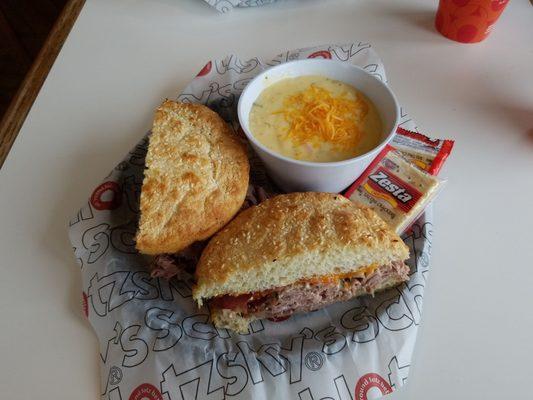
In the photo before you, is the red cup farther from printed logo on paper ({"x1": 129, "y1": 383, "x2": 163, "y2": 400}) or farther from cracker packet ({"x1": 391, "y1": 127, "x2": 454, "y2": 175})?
printed logo on paper ({"x1": 129, "y1": 383, "x2": 163, "y2": 400})

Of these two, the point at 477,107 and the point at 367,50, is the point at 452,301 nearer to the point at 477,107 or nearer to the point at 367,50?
the point at 477,107

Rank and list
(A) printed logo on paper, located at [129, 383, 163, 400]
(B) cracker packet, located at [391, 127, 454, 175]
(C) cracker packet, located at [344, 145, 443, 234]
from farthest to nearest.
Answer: (B) cracker packet, located at [391, 127, 454, 175] → (C) cracker packet, located at [344, 145, 443, 234] → (A) printed logo on paper, located at [129, 383, 163, 400]

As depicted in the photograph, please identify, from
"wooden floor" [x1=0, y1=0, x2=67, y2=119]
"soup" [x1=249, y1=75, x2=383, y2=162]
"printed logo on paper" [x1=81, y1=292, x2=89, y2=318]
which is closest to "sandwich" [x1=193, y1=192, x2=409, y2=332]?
"soup" [x1=249, y1=75, x2=383, y2=162]

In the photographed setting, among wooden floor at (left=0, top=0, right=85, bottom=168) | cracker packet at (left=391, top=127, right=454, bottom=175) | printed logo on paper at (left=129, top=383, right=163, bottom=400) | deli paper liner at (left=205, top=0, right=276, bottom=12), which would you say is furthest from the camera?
wooden floor at (left=0, top=0, right=85, bottom=168)

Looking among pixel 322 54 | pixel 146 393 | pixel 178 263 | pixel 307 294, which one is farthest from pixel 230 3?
pixel 146 393

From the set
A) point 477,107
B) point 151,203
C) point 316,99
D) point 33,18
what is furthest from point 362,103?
point 33,18

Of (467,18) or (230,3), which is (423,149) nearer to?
(467,18)
